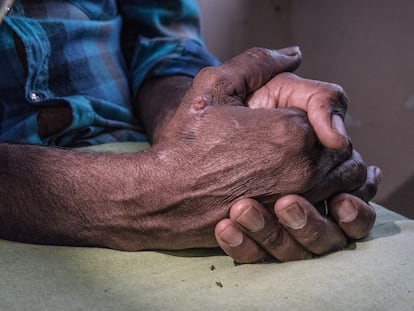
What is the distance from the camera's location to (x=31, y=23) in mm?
875

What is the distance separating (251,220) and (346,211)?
127 millimetres

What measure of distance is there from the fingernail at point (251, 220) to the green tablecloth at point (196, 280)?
0.15 feet

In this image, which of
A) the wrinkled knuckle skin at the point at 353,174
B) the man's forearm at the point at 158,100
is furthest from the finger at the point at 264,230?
the man's forearm at the point at 158,100

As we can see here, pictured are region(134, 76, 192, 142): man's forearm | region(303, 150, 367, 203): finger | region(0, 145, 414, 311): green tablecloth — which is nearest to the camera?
region(0, 145, 414, 311): green tablecloth

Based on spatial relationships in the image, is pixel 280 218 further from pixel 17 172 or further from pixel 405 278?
pixel 17 172

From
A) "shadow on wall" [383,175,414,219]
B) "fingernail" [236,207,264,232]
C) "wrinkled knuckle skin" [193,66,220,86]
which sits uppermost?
"wrinkled knuckle skin" [193,66,220,86]

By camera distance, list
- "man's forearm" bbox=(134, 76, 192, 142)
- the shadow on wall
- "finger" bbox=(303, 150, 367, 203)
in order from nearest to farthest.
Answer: "finger" bbox=(303, 150, 367, 203) < "man's forearm" bbox=(134, 76, 192, 142) < the shadow on wall

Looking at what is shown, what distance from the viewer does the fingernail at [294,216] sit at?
0.62 m

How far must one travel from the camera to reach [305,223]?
628 millimetres

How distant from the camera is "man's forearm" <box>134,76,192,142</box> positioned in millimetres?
960

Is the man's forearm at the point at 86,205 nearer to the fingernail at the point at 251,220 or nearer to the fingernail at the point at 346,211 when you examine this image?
the fingernail at the point at 251,220

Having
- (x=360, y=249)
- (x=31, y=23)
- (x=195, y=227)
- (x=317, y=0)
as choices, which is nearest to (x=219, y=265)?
(x=195, y=227)

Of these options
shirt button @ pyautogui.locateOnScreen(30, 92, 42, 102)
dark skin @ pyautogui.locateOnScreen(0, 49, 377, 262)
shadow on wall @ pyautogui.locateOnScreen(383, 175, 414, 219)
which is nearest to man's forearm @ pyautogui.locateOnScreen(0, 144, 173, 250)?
dark skin @ pyautogui.locateOnScreen(0, 49, 377, 262)

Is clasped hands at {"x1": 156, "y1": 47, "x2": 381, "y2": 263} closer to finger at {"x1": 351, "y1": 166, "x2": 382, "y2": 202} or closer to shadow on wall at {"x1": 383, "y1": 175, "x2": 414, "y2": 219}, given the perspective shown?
finger at {"x1": 351, "y1": 166, "x2": 382, "y2": 202}
